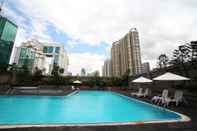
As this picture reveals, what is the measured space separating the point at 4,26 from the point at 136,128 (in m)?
47.3

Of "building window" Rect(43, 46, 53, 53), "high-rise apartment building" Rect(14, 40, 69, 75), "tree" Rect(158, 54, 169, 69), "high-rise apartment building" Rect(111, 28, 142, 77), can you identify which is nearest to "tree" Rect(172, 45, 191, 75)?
"tree" Rect(158, 54, 169, 69)

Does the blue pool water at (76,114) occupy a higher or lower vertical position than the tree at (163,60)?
lower

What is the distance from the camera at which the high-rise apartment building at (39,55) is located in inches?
2416

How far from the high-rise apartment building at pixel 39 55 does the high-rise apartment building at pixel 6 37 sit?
738 cm

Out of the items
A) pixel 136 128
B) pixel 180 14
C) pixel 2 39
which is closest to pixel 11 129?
pixel 136 128

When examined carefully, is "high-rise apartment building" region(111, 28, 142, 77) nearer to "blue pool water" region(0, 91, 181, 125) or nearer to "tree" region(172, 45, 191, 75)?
"tree" region(172, 45, 191, 75)

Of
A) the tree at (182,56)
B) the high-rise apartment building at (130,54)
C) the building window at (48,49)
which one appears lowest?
the tree at (182,56)

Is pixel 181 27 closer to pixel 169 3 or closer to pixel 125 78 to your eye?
pixel 169 3

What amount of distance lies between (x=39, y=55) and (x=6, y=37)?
2692 cm

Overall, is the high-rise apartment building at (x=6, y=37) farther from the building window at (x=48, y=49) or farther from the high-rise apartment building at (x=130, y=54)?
Result: the high-rise apartment building at (x=130, y=54)

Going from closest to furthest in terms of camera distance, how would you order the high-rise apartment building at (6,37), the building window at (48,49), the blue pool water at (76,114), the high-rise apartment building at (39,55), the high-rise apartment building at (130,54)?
1. the blue pool water at (76,114)
2. the high-rise apartment building at (6,37)
3. the high-rise apartment building at (130,54)
4. the high-rise apartment building at (39,55)
5. the building window at (48,49)

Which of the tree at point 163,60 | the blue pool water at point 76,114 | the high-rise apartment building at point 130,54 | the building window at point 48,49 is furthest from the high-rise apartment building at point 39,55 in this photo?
the blue pool water at point 76,114

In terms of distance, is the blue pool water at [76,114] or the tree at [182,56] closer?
the blue pool water at [76,114]

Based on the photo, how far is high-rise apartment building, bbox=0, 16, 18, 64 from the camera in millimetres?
39275
